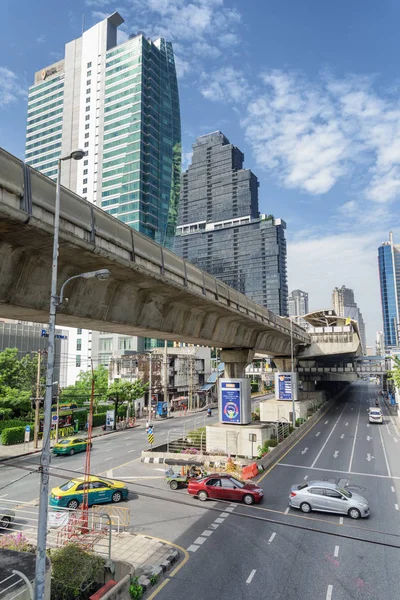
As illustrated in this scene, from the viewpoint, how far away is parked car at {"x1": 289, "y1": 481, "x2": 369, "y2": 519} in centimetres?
1792

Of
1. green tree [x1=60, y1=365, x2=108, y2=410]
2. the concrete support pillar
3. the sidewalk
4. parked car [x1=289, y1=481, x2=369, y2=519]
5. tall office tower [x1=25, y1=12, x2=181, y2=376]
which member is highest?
tall office tower [x1=25, y1=12, x2=181, y2=376]

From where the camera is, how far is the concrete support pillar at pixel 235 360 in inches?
1287

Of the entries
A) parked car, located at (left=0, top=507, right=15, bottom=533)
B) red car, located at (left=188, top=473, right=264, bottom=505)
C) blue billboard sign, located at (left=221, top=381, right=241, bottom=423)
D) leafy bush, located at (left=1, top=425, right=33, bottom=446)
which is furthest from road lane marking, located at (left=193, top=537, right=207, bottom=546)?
leafy bush, located at (left=1, top=425, right=33, bottom=446)

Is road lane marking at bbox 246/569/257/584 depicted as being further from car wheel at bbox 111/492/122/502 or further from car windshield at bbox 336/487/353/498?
car wheel at bbox 111/492/122/502

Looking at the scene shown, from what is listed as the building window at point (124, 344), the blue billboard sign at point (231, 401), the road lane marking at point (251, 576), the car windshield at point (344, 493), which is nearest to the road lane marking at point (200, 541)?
the road lane marking at point (251, 576)

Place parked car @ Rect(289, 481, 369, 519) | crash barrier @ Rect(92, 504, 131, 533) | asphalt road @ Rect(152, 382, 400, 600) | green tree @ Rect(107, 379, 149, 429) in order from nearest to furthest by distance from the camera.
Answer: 1. asphalt road @ Rect(152, 382, 400, 600)
2. crash barrier @ Rect(92, 504, 131, 533)
3. parked car @ Rect(289, 481, 369, 519)
4. green tree @ Rect(107, 379, 149, 429)

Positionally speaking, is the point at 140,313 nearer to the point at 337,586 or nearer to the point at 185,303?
the point at 185,303

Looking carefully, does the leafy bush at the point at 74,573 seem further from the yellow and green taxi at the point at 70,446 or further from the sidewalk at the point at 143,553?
the yellow and green taxi at the point at 70,446

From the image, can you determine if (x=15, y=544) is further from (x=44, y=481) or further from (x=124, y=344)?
(x=124, y=344)

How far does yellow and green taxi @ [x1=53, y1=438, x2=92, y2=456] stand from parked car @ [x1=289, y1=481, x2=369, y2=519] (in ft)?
68.8

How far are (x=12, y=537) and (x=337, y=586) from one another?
10309 mm

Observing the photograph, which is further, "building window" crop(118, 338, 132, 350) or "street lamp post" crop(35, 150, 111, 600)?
"building window" crop(118, 338, 132, 350)

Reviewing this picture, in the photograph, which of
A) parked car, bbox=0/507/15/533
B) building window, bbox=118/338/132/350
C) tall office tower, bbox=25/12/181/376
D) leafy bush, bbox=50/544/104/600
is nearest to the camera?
leafy bush, bbox=50/544/104/600

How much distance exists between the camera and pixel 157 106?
125 metres
